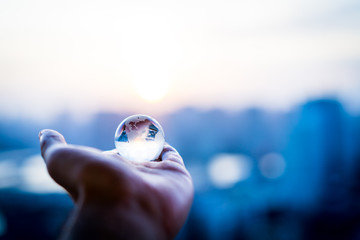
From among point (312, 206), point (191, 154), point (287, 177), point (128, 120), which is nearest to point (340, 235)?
point (312, 206)

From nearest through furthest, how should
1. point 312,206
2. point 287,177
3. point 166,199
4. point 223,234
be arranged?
point 166,199 → point 223,234 → point 312,206 → point 287,177

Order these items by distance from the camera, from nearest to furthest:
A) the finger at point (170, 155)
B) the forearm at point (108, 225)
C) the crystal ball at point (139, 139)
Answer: the forearm at point (108, 225) < the finger at point (170, 155) < the crystal ball at point (139, 139)

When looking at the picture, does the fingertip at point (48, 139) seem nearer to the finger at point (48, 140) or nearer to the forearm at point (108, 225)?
the finger at point (48, 140)

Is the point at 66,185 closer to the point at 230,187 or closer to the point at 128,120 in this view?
the point at 128,120

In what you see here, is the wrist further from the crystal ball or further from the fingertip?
the crystal ball

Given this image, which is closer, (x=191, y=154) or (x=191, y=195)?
(x=191, y=195)

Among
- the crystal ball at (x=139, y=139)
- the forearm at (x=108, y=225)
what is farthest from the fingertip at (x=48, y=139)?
the forearm at (x=108, y=225)
